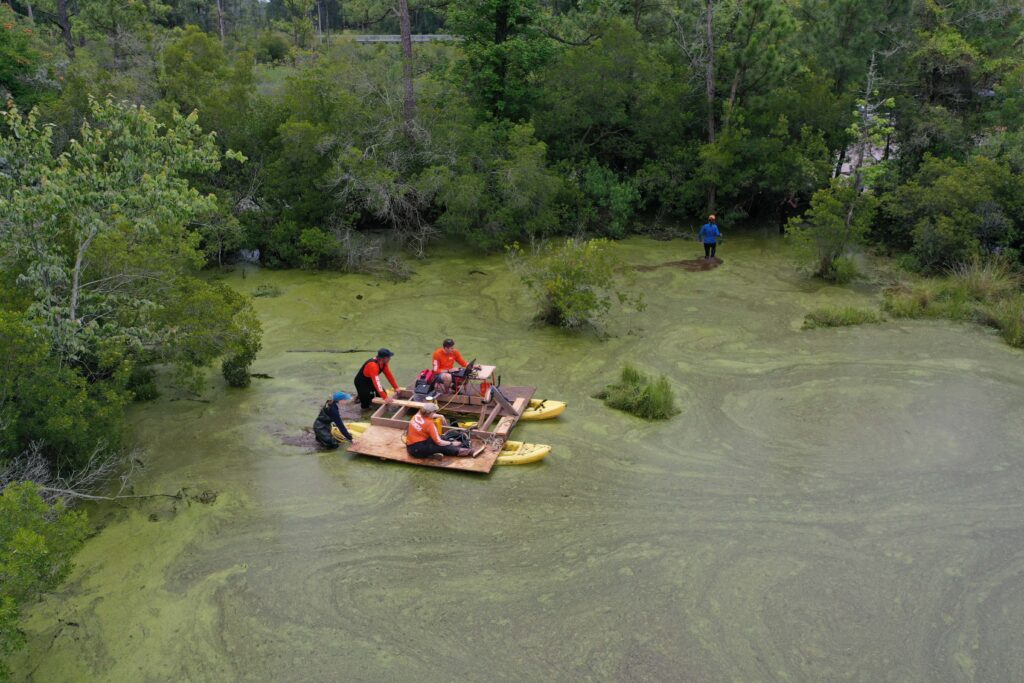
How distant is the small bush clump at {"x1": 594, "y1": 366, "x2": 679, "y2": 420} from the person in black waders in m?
3.12

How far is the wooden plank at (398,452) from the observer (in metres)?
8.39

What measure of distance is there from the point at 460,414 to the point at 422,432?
1446mm

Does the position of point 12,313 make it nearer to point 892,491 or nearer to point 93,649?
point 93,649

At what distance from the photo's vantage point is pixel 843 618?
20.3 ft

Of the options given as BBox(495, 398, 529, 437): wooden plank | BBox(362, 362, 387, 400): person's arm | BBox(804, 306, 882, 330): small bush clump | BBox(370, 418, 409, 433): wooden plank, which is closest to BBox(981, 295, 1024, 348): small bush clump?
BBox(804, 306, 882, 330): small bush clump

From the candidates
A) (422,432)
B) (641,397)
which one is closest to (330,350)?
(422,432)

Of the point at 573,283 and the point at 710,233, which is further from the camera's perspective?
the point at 710,233

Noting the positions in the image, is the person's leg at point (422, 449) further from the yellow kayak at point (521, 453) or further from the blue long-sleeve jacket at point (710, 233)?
the blue long-sleeve jacket at point (710, 233)

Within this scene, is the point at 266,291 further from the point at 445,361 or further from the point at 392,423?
the point at 392,423

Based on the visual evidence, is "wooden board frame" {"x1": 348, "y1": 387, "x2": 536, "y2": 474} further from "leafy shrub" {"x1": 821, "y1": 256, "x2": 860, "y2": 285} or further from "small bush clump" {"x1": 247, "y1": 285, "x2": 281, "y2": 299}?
"leafy shrub" {"x1": 821, "y1": 256, "x2": 860, "y2": 285}

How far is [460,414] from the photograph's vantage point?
995cm

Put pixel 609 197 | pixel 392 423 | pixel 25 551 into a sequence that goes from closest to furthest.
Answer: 1. pixel 25 551
2. pixel 392 423
3. pixel 609 197

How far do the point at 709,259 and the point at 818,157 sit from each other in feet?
15.0

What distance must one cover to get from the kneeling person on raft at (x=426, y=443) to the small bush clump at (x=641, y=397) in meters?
2.64
